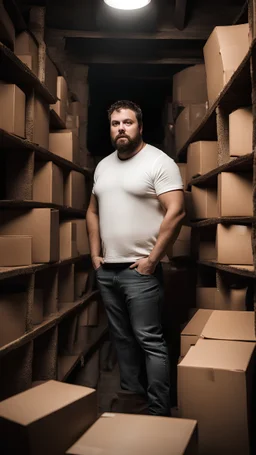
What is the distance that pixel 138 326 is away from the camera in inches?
94.3

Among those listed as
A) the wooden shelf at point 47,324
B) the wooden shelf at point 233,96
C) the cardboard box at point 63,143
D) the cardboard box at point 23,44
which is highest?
the cardboard box at point 23,44

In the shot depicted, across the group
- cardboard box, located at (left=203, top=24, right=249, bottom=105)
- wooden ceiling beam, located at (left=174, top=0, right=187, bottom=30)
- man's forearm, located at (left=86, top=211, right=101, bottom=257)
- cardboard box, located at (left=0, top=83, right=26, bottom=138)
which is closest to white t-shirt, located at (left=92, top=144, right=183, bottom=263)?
man's forearm, located at (left=86, top=211, right=101, bottom=257)

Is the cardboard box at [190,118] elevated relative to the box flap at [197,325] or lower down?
elevated

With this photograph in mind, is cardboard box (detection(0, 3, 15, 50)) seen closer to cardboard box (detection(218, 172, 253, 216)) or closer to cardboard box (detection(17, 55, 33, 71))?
cardboard box (detection(17, 55, 33, 71))

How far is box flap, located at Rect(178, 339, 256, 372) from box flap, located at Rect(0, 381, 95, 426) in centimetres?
41

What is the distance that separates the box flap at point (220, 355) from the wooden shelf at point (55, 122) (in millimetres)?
1743

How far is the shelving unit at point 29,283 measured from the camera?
2.19m

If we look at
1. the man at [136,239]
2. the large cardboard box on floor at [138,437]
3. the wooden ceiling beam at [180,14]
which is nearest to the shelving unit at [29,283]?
the man at [136,239]

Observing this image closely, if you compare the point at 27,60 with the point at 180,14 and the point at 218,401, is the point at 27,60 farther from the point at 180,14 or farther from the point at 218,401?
the point at 218,401

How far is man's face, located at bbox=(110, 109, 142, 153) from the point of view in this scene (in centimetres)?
260

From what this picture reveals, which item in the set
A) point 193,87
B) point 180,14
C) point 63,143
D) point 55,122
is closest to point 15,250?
point 63,143

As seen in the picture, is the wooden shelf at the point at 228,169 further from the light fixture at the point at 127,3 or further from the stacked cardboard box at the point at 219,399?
the light fixture at the point at 127,3

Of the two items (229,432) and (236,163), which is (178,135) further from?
(229,432)

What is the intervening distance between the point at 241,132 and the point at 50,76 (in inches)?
49.0
